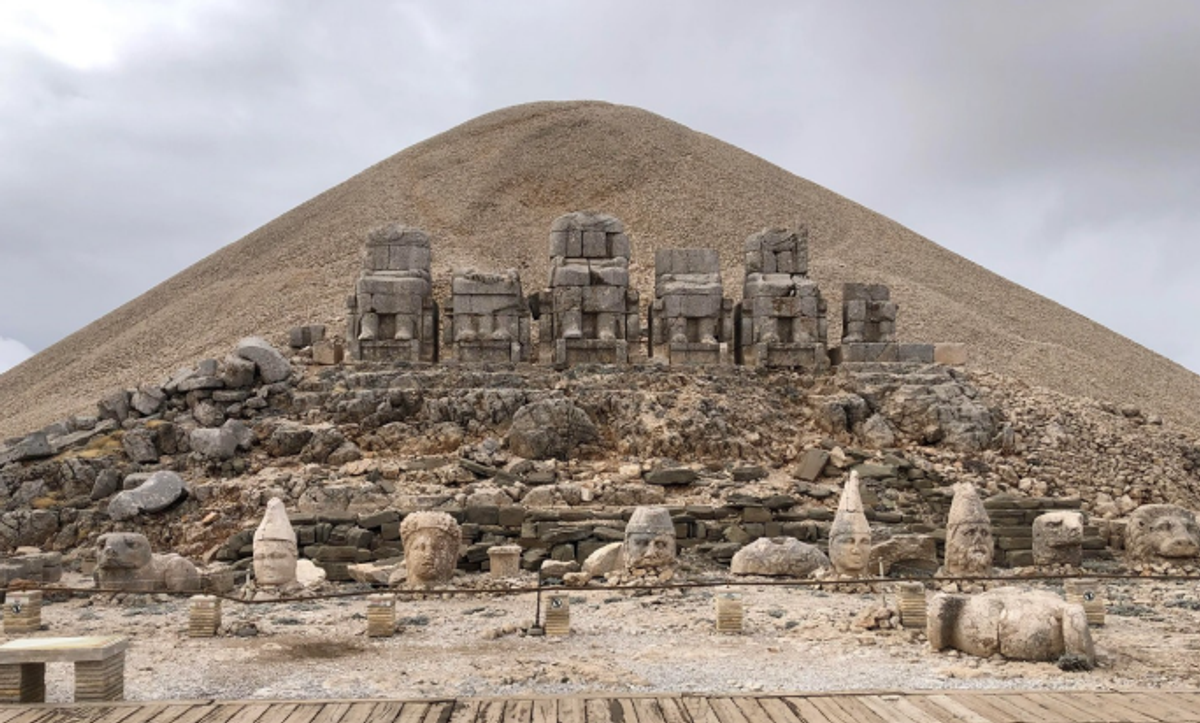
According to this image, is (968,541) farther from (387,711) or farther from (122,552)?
(122,552)

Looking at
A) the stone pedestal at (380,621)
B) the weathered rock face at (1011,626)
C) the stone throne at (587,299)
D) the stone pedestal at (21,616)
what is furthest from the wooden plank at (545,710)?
the stone throne at (587,299)

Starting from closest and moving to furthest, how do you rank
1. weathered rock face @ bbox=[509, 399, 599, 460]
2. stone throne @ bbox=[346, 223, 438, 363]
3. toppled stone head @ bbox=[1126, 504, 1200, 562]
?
toppled stone head @ bbox=[1126, 504, 1200, 562]
weathered rock face @ bbox=[509, 399, 599, 460]
stone throne @ bbox=[346, 223, 438, 363]

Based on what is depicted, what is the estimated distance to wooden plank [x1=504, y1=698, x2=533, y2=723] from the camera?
732 cm

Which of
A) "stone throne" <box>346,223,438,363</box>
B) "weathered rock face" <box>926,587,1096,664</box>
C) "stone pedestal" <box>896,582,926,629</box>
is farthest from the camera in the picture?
"stone throne" <box>346,223,438,363</box>

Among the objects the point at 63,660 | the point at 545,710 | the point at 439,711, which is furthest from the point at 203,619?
the point at 545,710

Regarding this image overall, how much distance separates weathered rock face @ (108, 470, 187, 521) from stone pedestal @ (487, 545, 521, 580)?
5578 millimetres

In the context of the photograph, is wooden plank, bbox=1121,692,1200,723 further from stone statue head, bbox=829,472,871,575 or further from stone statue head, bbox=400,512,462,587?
stone statue head, bbox=400,512,462,587

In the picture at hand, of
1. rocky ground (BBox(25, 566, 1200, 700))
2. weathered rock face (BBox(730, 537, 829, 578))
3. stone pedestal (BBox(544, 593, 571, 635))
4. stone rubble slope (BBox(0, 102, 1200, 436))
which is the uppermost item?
stone rubble slope (BBox(0, 102, 1200, 436))

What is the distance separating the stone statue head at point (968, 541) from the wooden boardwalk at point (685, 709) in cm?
631

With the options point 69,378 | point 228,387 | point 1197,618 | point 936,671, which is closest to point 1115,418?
point 1197,618

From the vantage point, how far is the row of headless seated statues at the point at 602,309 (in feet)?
69.8

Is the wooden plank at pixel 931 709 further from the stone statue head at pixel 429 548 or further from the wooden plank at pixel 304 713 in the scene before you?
the stone statue head at pixel 429 548

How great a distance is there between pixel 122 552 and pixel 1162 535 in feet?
44.9

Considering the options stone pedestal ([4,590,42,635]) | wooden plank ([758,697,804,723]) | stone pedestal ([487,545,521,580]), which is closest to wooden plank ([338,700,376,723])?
wooden plank ([758,697,804,723])
